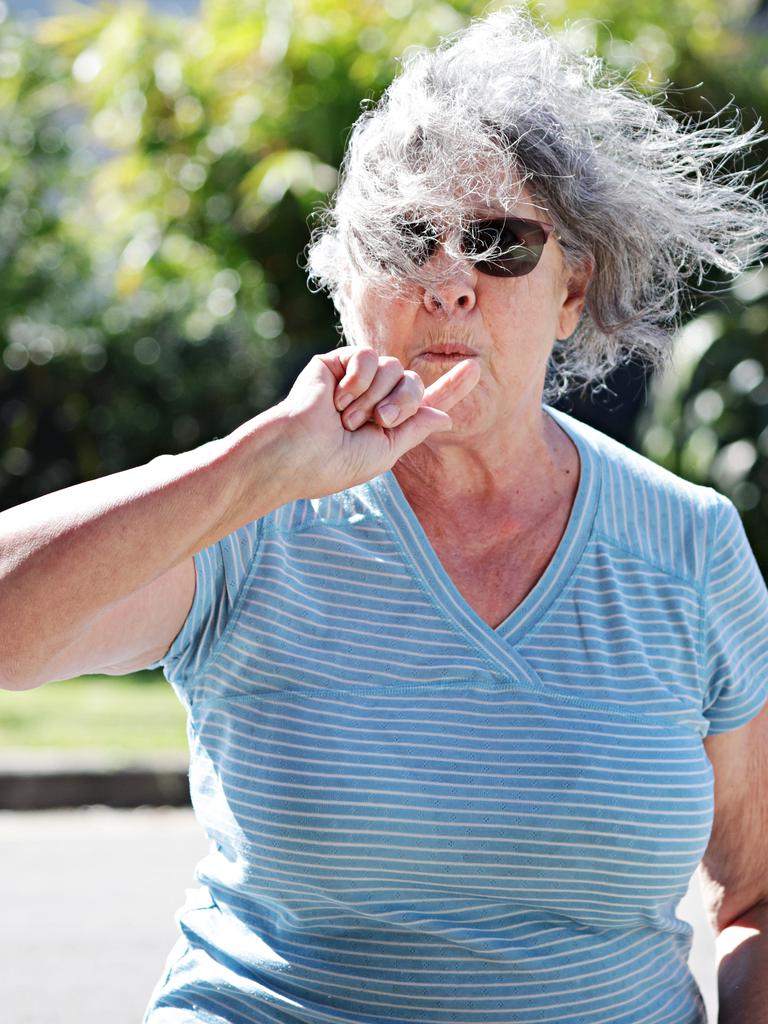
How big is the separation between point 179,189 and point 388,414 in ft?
25.4

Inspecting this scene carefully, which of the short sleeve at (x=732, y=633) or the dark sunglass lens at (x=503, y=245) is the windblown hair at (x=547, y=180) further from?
the short sleeve at (x=732, y=633)

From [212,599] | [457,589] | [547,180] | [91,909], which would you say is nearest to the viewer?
[212,599]

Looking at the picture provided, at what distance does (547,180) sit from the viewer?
216 cm

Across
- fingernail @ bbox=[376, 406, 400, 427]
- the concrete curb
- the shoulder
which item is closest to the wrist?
fingernail @ bbox=[376, 406, 400, 427]

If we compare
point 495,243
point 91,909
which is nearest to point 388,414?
point 495,243

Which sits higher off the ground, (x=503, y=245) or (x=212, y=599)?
(x=503, y=245)

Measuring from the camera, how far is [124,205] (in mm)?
9523

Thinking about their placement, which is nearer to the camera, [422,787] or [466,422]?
[422,787]

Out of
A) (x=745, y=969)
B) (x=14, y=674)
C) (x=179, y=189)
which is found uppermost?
(x=179, y=189)

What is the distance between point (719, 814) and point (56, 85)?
8317 millimetres

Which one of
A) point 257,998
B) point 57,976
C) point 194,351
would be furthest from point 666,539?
point 194,351

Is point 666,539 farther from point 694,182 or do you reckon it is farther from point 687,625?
point 694,182

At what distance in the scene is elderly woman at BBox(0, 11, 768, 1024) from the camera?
183 centimetres

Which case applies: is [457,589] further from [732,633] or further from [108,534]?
[108,534]
